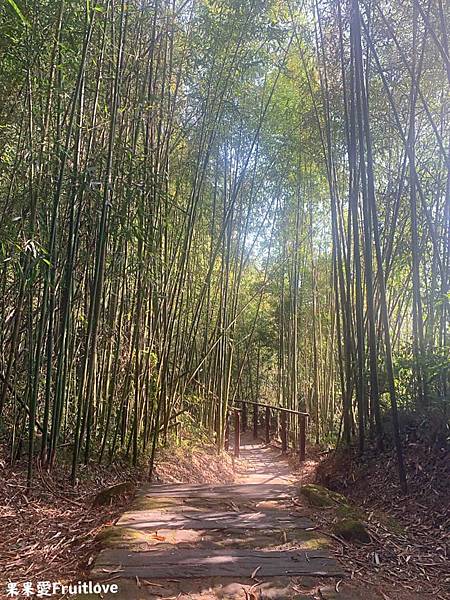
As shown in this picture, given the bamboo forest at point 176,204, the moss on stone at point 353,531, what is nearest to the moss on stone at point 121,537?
the bamboo forest at point 176,204

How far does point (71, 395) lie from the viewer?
381 cm

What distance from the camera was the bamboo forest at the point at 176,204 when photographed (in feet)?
9.39

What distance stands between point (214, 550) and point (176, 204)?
9.60 feet

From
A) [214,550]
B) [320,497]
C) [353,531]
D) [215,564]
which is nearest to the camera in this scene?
[215,564]

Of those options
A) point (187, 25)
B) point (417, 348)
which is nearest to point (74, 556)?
point (417, 348)

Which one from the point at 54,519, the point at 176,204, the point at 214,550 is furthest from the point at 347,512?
the point at 176,204

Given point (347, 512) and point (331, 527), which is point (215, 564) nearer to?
point (331, 527)

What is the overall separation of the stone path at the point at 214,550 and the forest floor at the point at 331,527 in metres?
0.03

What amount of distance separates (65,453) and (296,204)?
4.74m

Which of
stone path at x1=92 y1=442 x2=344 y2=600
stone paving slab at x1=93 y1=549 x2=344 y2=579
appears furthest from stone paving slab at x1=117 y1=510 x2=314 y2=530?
stone paving slab at x1=93 y1=549 x2=344 y2=579

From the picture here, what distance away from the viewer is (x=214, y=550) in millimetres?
1907

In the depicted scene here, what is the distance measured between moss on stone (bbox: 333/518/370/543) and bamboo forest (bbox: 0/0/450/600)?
20 centimetres

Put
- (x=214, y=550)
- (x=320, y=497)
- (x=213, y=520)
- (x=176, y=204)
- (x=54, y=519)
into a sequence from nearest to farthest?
1. (x=214, y=550)
2. (x=213, y=520)
3. (x=54, y=519)
4. (x=320, y=497)
5. (x=176, y=204)

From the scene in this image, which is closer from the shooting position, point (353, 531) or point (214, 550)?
point (214, 550)
